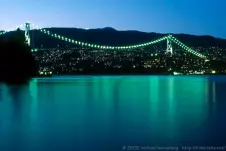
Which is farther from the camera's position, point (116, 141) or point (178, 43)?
point (178, 43)

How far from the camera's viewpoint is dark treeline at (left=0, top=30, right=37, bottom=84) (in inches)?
1853

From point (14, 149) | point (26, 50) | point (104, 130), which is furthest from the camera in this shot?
point (26, 50)

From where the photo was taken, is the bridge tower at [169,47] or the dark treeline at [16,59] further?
the bridge tower at [169,47]

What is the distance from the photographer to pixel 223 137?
29.3 ft

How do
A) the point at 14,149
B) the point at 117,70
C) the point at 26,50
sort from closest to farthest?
the point at 14,149
the point at 26,50
the point at 117,70

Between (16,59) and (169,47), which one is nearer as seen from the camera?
(16,59)

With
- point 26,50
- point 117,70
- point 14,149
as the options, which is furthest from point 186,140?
point 117,70

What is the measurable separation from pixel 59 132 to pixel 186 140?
259cm

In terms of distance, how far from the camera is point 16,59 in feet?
160

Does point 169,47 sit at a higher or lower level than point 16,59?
higher

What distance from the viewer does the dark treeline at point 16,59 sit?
47.1 metres

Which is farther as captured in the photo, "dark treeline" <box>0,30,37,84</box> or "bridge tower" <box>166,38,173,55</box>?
"bridge tower" <box>166,38,173,55</box>

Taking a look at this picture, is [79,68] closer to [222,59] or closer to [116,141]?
[222,59]

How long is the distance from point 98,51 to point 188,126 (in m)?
55.2
